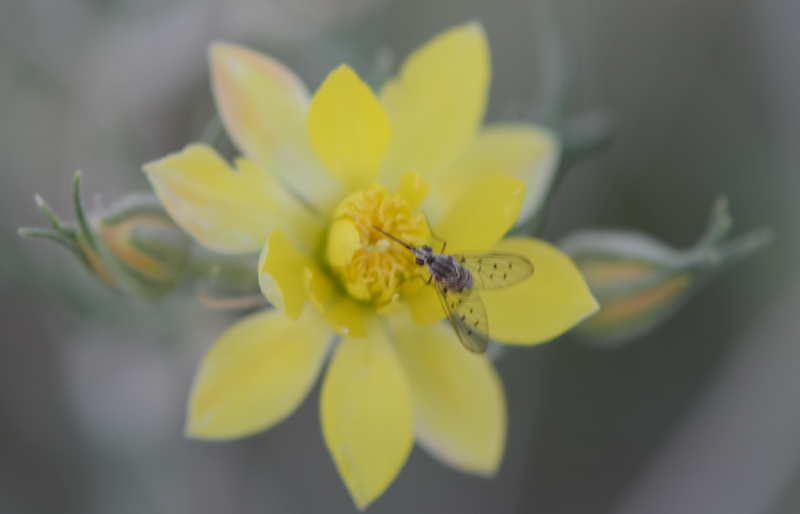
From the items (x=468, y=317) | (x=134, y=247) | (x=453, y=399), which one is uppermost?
(x=134, y=247)

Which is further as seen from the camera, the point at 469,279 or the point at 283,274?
the point at 469,279

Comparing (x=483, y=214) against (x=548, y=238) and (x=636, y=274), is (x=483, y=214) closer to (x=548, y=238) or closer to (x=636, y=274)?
(x=636, y=274)

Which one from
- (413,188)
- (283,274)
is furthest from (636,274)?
(283,274)

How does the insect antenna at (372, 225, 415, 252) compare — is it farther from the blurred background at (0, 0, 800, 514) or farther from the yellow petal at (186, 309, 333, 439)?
the blurred background at (0, 0, 800, 514)

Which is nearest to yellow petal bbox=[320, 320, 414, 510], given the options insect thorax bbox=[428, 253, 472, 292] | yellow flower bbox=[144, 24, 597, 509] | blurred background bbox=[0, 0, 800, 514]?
yellow flower bbox=[144, 24, 597, 509]

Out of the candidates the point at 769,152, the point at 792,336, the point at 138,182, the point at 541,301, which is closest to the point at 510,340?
the point at 541,301

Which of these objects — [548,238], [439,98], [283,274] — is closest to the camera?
[283,274]
